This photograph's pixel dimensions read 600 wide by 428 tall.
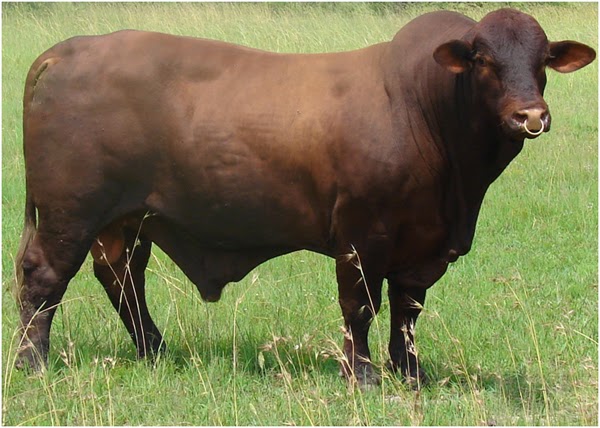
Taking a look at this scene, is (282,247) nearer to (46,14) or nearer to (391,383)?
(391,383)

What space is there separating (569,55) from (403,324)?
5.25 ft

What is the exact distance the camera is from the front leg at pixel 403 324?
5.71 m

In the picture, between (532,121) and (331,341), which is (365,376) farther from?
(532,121)

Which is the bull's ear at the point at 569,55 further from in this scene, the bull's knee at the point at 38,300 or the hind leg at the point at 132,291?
the bull's knee at the point at 38,300

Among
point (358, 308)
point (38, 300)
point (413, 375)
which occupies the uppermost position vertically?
point (38, 300)

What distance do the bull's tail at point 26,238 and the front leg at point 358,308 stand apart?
66.5 inches

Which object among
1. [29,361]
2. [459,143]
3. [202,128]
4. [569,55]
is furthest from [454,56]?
[29,361]

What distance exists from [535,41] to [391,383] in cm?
174

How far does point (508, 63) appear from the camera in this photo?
4.95 meters

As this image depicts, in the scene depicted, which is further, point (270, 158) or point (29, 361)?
point (29, 361)

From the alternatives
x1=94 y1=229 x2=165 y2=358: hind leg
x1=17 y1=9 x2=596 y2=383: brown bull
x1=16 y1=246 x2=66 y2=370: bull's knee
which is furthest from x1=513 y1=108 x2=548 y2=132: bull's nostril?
x1=16 y1=246 x2=66 y2=370: bull's knee

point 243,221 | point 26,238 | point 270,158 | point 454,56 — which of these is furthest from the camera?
point 26,238

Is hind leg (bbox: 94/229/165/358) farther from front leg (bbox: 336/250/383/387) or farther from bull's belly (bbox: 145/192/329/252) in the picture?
front leg (bbox: 336/250/383/387)

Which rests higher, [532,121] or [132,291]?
[532,121]
